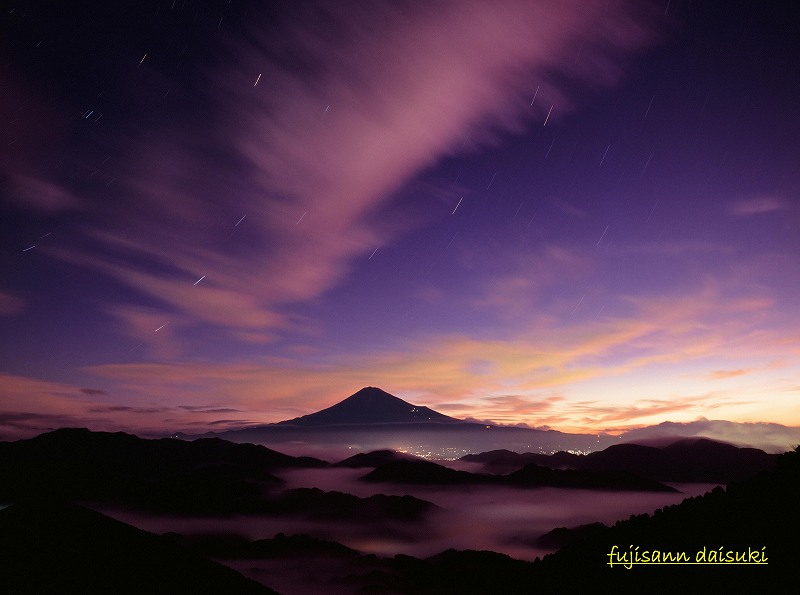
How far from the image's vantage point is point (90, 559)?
37.1m

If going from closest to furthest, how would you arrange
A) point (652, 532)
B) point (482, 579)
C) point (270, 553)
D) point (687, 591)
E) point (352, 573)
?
point (687, 591) < point (652, 532) < point (482, 579) < point (352, 573) < point (270, 553)

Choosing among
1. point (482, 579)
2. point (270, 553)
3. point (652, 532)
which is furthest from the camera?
point (270, 553)

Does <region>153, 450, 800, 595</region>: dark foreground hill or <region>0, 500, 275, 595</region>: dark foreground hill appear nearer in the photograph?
<region>153, 450, 800, 595</region>: dark foreground hill

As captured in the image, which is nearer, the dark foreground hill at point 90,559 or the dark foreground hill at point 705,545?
the dark foreground hill at point 705,545

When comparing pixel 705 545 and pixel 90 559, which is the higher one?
pixel 705 545

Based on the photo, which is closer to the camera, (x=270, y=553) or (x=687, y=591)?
(x=687, y=591)

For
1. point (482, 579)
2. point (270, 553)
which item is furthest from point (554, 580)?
point (270, 553)

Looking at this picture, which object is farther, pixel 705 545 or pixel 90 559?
pixel 705 545

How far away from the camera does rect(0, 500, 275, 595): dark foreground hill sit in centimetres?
3284

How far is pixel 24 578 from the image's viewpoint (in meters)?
31.8

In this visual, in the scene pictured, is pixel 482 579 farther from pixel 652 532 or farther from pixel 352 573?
pixel 652 532

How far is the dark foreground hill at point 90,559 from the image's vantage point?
32.8 meters

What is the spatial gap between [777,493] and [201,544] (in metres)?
178

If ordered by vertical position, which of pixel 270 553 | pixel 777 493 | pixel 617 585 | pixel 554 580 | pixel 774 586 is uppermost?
pixel 777 493
